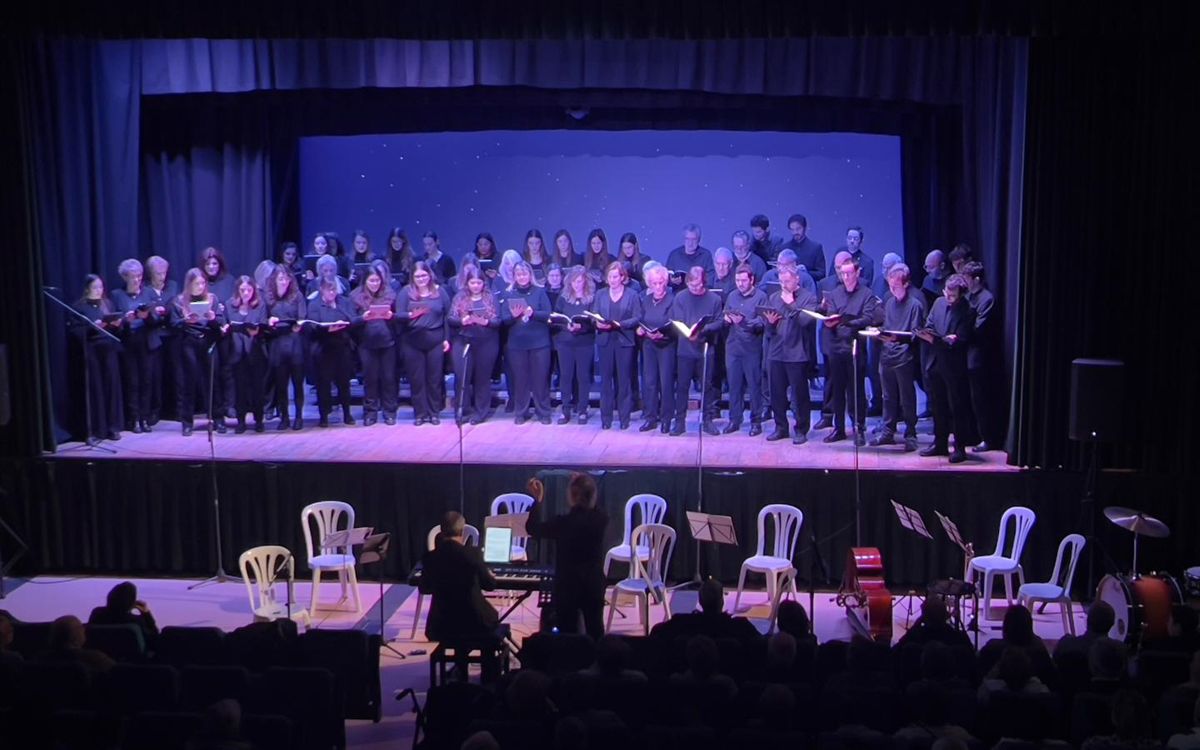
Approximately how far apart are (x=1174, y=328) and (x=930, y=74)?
372cm

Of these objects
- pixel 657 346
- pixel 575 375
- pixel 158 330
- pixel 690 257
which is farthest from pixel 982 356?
pixel 158 330

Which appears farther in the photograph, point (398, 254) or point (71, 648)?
point (398, 254)

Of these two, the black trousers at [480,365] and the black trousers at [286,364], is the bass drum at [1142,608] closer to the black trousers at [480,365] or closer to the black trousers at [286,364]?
the black trousers at [480,365]

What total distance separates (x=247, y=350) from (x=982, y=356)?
656 cm

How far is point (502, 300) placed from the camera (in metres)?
13.7

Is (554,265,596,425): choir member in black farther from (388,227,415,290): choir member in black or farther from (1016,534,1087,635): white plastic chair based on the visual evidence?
(1016,534,1087,635): white plastic chair

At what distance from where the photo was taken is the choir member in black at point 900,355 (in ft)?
39.0

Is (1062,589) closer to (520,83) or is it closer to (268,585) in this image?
(268,585)

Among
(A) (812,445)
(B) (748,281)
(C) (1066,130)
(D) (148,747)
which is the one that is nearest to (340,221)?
(B) (748,281)

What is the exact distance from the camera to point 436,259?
1477cm

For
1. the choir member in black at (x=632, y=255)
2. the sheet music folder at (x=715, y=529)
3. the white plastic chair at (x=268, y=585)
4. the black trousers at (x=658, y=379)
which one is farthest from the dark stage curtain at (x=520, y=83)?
the sheet music folder at (x=715, y=529)

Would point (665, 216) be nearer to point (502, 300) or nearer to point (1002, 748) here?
point (502, 300)

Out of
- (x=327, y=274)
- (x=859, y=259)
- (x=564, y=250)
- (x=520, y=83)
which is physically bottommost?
(x=327, y=274)

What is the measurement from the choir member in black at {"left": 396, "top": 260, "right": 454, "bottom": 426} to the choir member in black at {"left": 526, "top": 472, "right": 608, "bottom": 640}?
5106 mm
